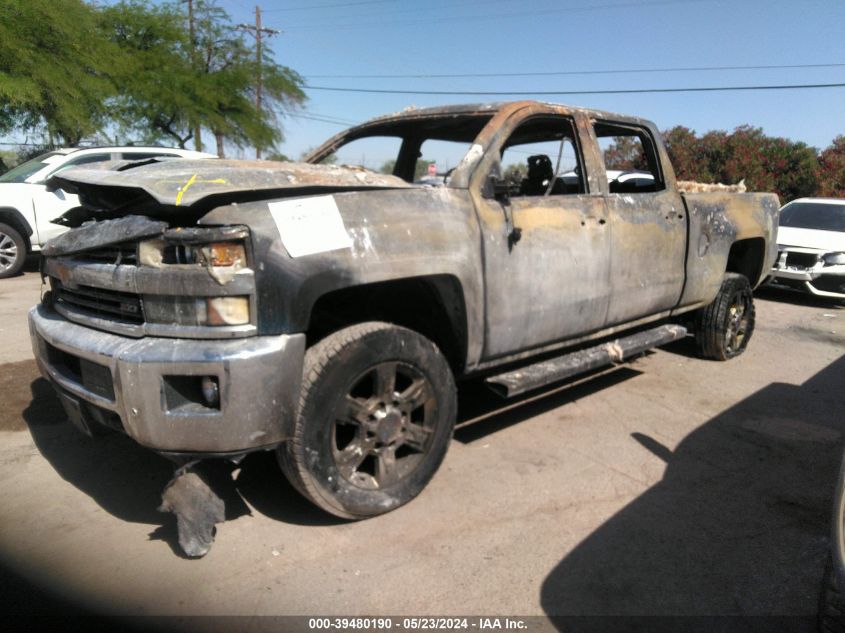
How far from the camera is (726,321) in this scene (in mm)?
5461

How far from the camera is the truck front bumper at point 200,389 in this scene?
2.27 metres

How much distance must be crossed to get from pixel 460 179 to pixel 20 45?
45.2ft

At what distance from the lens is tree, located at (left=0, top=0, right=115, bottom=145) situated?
41.9 feet

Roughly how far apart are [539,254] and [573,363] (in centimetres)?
74

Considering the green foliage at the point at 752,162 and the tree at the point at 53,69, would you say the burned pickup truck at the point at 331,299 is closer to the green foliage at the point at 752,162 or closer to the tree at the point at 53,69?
the tree at the point at 53,69

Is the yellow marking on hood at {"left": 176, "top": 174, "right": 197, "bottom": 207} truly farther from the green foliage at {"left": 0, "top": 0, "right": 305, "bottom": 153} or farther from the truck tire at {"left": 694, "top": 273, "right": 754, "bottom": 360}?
the green foliage at {"left": 0, "top": 0, "right": 305, "bottom": 153}

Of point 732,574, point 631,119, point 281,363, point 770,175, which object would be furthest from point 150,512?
point 770,175

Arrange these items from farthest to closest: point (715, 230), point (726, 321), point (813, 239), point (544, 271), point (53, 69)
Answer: point (53, 69) → point (813, 239) → point (726, 321) → point (715, 230) → point (544, 271)

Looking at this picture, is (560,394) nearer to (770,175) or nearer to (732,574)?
(732,574)

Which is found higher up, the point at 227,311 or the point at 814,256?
the point at 227,311

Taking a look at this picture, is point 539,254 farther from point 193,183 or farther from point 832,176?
point 832,176

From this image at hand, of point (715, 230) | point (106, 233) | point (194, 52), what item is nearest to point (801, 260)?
point (715, 230)

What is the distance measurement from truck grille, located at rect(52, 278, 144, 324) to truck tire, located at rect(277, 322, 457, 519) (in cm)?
71

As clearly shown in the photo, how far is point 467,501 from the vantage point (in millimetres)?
3102
